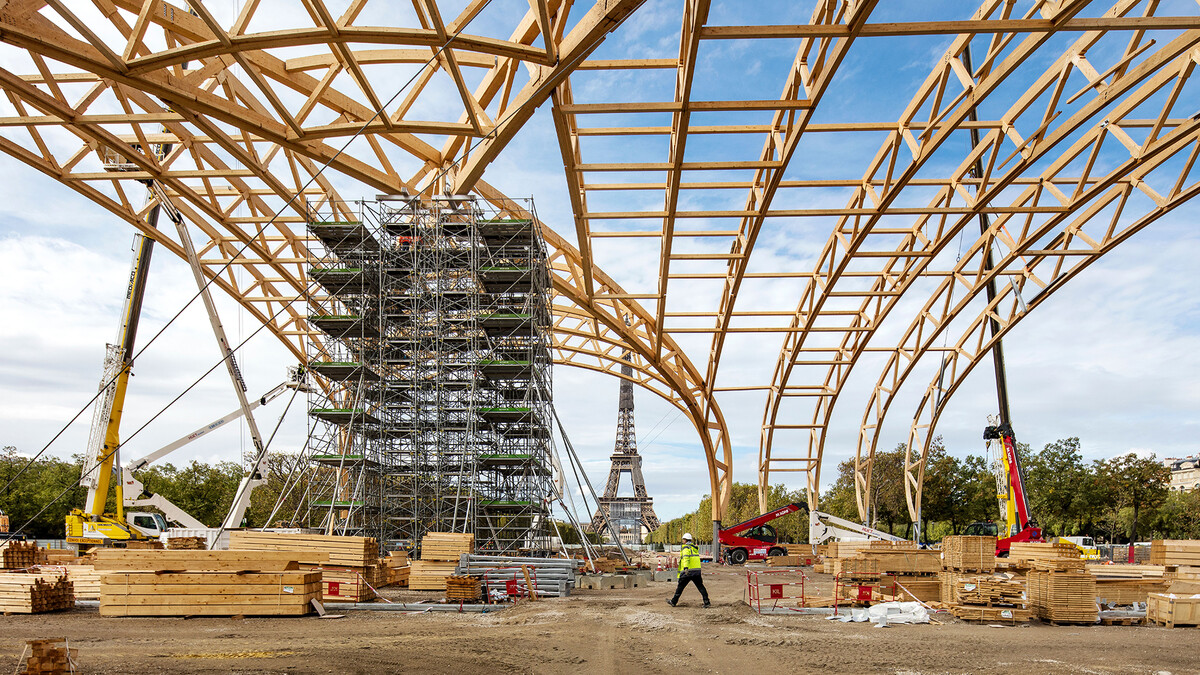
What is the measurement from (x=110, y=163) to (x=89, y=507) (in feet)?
46.1

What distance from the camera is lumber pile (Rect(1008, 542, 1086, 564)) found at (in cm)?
1684

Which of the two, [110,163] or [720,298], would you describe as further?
[720,298]

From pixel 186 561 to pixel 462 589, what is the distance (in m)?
5.44

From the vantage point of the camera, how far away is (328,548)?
19.4 meters

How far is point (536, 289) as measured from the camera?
27656 mm

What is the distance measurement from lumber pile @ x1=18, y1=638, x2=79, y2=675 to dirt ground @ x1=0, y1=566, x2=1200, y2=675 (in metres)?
1.37

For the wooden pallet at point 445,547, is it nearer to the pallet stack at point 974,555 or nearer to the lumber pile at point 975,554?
the pallet stack at point 974,555

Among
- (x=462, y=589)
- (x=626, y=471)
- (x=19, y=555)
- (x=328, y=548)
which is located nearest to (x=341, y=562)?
(x=328, y=548)

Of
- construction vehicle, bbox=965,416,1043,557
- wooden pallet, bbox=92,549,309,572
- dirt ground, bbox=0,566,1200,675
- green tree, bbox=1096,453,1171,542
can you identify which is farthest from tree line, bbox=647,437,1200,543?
wooden pallet, bbox=92,549,309,572

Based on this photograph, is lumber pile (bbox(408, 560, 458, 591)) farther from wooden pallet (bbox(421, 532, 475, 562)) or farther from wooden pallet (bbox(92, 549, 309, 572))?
wooden pallet (bbox(92, 549, 309, 572))

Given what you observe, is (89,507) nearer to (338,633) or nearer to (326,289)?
(326,289)

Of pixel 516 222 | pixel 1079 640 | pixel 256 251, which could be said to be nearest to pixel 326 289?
pixel 256 251

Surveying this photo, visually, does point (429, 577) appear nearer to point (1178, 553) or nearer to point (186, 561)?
point (186, 561)

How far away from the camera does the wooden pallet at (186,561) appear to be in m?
15.9
